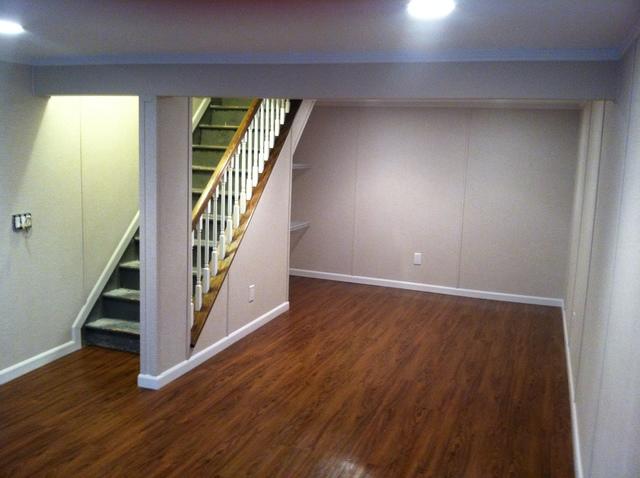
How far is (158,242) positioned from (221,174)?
0.80 metres

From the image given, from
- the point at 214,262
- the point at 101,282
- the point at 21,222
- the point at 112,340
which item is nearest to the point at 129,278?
the point at 101,282

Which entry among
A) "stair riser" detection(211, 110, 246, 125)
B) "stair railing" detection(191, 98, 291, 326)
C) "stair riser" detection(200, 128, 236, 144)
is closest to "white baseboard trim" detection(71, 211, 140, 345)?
"stair railing" detection(191, 98, 291, 326)

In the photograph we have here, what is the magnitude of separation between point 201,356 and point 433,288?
10.8ft

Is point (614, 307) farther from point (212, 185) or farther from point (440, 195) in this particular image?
point (440, 195)

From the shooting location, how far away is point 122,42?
3.06 meters

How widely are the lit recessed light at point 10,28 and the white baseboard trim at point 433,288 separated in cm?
486

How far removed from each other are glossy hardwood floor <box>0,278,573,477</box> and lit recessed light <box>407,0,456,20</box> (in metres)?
2.19

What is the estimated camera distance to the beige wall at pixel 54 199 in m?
3.75

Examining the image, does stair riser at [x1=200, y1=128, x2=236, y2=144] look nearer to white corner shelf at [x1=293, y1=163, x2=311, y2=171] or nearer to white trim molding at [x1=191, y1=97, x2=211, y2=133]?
white trim molding at [x1=191, y1=97, x2=211, y2=133]

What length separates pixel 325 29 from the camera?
2465 mm

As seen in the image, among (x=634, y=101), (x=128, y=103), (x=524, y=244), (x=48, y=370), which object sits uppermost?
(x=128, y=103)

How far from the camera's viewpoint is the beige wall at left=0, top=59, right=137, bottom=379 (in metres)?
3.75

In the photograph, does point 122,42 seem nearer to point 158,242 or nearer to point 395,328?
point 158,242

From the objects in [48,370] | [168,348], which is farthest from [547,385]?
[48,370]
